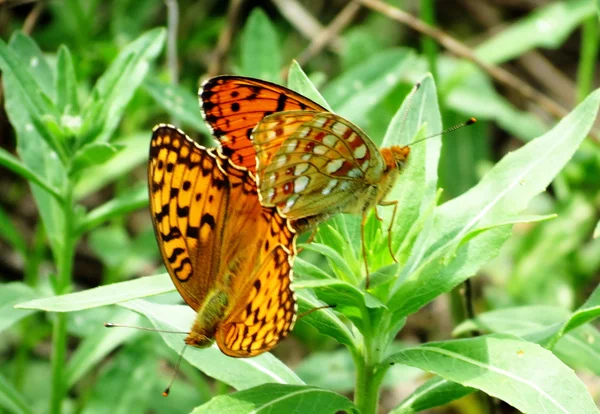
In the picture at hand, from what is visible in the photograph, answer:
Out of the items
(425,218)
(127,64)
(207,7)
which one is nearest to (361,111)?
(127,64)

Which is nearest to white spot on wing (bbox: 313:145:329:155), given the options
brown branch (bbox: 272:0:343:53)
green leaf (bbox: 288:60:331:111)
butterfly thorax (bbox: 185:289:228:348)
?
green leaf (bbox: 288:60:331:111)

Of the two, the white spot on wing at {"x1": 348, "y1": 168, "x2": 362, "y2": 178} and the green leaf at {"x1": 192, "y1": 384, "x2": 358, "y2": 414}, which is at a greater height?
the white spot on wing at {"x1": 348, "y1": 168, "x2": 362, "y2": 178}

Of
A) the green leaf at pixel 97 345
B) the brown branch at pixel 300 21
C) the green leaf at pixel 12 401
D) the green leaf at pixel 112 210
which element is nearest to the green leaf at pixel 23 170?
the green leaf at pixel 112 210

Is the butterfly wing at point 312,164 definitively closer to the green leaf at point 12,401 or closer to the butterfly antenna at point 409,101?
the butterfly antenna at point 409,101

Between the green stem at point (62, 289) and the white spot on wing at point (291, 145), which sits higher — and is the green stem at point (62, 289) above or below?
below

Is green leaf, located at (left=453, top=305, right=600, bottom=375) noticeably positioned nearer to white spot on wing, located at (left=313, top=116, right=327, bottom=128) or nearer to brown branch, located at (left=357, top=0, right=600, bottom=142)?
white spot on wing, located at (left=313, top=116, right=327, bottom=128)

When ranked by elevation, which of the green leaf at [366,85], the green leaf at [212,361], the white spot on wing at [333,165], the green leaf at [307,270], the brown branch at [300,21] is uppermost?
the brown branch at [300,21]
